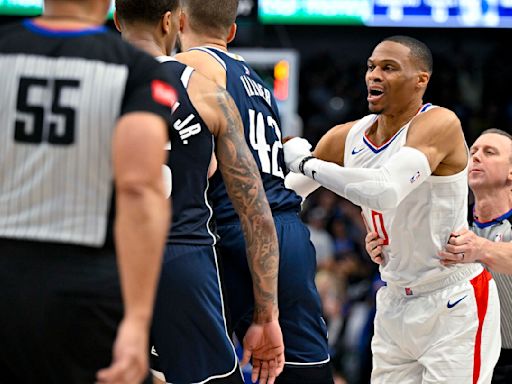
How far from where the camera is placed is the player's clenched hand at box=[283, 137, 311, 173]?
4906mm

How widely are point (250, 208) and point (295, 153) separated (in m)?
1.00

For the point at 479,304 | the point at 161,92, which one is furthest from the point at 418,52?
the point at 161,92

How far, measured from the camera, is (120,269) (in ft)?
8.80

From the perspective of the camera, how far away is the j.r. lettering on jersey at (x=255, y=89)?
456 centimetres

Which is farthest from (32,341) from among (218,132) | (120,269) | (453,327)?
(453,327)

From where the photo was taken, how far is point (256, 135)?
452 cm

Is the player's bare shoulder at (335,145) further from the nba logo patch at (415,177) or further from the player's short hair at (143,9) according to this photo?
the player's short hair at (143,9)

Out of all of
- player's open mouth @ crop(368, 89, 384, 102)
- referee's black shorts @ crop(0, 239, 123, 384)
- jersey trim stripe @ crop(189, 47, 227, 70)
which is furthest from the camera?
player's open mouth @ crop(368, 89, 384, 102)

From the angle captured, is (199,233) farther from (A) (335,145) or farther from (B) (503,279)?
(B) (503,279)

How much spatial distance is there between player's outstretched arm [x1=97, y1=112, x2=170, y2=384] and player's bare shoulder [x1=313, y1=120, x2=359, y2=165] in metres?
2.73

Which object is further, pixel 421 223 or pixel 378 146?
pixel 378 146

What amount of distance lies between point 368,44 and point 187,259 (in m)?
Answer: 14.5

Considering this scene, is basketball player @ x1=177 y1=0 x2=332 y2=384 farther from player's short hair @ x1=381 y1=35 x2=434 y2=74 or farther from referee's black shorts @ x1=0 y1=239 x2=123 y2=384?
referee's black shorts @ x1=0 y1=239 x2=123 y2=384

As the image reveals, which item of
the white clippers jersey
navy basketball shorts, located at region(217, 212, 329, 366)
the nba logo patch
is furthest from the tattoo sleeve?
the white clippers jersey
